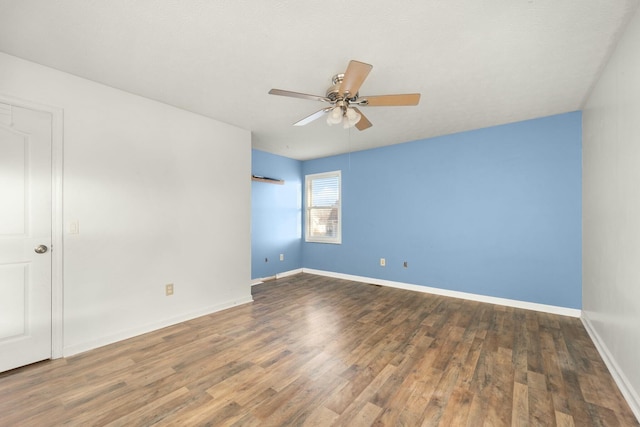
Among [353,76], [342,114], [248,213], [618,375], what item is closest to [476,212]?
[618,375]

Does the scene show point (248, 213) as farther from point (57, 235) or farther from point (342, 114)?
point (342, 114)

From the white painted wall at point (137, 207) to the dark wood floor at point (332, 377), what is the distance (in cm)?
29

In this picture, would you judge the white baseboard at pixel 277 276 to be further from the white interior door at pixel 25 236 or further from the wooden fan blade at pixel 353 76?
the wooden fan blade at pixel 353 76

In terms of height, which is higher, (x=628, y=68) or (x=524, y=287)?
(x=628, y=68)

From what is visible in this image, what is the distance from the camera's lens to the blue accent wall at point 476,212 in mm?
3221

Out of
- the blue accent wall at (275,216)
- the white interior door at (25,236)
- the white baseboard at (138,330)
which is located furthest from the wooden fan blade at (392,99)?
the blue accent wall at (275,216)

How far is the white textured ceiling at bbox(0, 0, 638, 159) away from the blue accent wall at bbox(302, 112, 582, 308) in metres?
0.73

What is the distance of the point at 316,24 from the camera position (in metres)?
1.71

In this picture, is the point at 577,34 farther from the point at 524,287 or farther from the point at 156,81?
the point at 156,81

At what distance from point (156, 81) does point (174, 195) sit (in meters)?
1.17

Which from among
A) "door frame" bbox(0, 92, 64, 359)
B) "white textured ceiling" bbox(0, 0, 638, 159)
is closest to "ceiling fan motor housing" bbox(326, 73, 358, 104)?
"white textured ceiling" bbox(0, 0, 638, 159)

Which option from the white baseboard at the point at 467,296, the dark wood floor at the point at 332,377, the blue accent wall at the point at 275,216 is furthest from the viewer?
the blue accent wall at the point at 275,216

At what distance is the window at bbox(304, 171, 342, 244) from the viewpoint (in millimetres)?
5355

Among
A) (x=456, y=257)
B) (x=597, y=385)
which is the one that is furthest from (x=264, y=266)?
(x=597, y=385)
